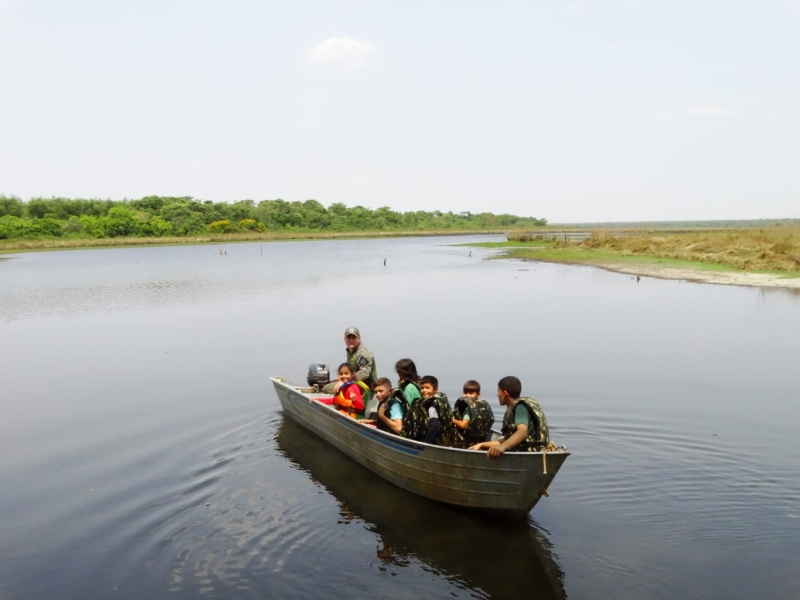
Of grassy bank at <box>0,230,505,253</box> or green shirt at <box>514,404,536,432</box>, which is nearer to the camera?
green shirt at <box>514,404,536,432</box>

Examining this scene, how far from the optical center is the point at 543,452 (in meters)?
7.39

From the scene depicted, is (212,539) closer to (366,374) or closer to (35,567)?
(35,567)

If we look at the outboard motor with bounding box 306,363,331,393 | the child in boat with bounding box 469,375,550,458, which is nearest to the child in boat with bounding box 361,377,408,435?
the child in boat with bounding box 469,375,550,458

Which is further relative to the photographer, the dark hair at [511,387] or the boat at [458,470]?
the dark hair at [511,387]

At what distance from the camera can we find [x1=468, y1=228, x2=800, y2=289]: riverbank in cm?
3291

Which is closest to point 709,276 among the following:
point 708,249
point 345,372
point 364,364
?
point 708,249

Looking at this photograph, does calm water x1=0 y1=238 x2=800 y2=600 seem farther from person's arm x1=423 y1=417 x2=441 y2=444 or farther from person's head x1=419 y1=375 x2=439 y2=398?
person's head x1=419 y1=375 x2=439 y2=398

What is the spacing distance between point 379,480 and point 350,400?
135 cm

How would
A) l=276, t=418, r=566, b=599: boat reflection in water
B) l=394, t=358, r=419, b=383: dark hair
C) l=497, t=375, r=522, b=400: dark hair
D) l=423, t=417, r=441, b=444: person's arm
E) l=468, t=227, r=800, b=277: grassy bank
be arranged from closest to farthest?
1. l=276, t=418, r=566, b=599: boat reflection in water
2. l=497, t=375, r=522, b=400: dark hair
3. l=423, t=417, r=441, b=444: person's arm
4. l=394, t=358, r=419, b=383: dark hair
5. l=468, t=227, r=800, b=277: grassy bank

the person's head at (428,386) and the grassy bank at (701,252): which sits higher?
the grassy bank at (701,252)

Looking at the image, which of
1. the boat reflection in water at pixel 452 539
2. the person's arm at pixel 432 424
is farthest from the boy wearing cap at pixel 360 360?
the person's arm at pixel 432 424

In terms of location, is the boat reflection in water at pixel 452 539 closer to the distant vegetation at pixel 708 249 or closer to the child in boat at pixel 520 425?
the child in boat at pixel 520 425

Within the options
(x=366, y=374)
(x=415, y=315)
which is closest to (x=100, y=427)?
(x=366, y=374)

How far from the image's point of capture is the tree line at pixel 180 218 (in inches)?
3802
